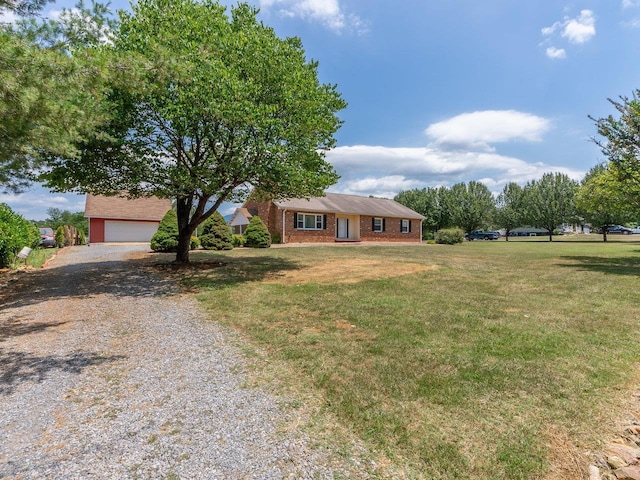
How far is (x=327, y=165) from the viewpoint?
37.0ft

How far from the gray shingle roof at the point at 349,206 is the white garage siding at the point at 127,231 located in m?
12.7

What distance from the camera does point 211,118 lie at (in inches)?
366

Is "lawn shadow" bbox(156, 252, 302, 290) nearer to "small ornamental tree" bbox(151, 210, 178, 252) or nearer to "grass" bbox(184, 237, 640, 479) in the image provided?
"grass" bbox(184, 237, 640, 479)

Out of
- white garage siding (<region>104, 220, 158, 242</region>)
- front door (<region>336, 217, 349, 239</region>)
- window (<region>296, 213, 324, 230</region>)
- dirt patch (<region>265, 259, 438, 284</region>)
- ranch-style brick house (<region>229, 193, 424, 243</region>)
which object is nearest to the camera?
dirt patch (<region>265, 259, 438, 284</region>)

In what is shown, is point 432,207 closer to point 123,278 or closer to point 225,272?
point 225,272

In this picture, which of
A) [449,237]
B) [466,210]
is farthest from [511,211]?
[449,237]

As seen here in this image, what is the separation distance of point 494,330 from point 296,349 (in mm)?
3004

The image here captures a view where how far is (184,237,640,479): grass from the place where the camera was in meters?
2.62

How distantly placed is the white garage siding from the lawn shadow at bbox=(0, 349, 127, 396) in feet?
88.2

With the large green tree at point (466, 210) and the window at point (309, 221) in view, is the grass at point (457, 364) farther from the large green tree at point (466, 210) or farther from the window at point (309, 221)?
the large green tree at point (466, 210)

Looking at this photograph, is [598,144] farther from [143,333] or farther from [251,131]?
[143,333]

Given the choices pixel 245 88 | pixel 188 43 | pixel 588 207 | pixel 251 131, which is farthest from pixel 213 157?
pixel 588 207

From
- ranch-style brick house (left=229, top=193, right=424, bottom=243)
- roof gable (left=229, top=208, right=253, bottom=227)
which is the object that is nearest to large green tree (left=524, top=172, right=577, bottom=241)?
ranch-style brick house (left=229, top=193, right=424, bottom=243)

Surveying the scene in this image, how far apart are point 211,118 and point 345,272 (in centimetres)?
592
